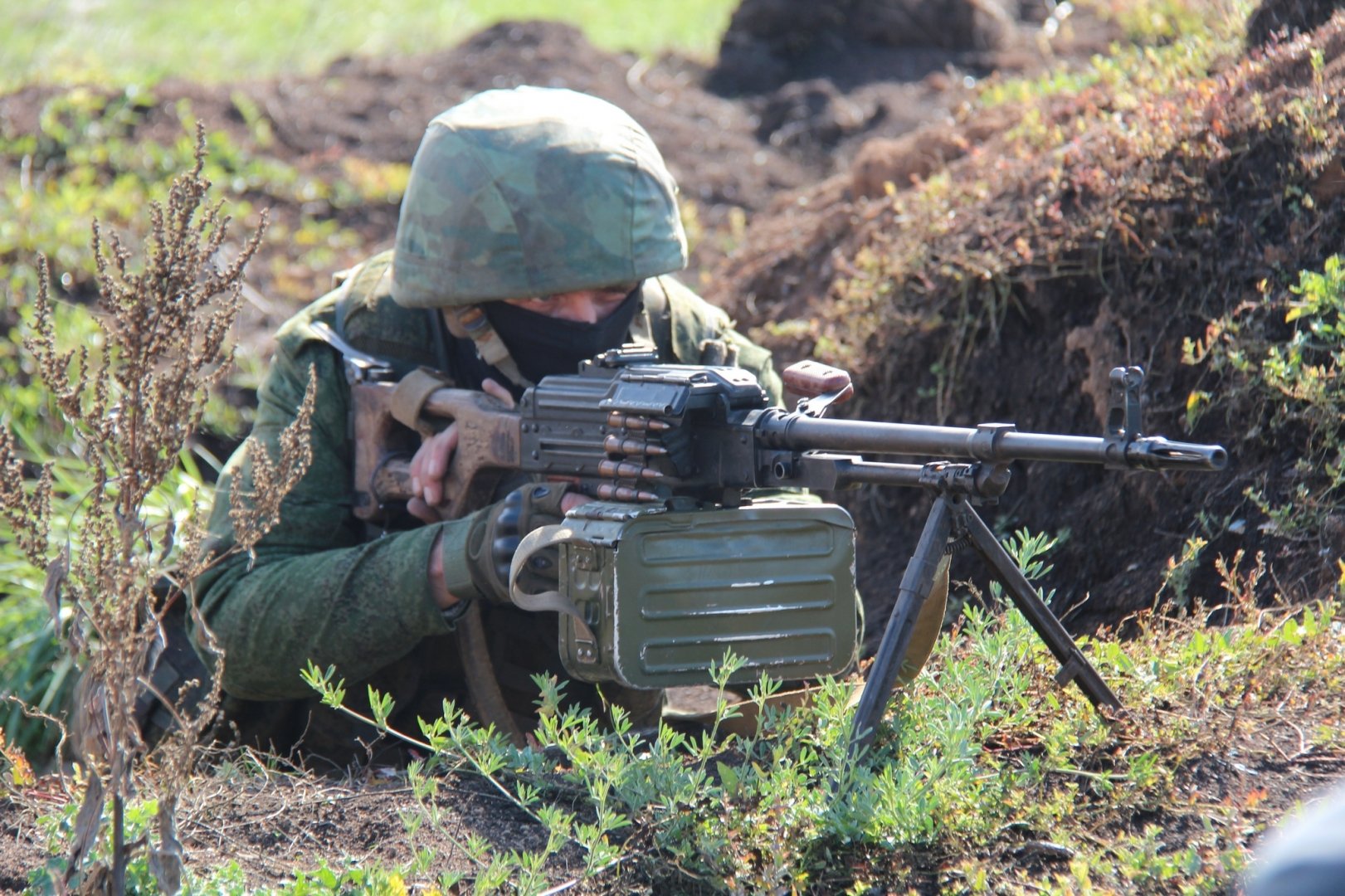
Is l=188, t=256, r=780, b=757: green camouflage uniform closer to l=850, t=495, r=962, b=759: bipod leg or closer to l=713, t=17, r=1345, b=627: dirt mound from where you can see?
l=713, t=17, r=1345, b=627: dirt mound

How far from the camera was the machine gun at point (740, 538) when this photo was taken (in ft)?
8.89

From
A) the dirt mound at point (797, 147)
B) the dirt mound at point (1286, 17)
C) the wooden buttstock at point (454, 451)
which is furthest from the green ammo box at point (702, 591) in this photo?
the dirt mound at point (1286, 17)

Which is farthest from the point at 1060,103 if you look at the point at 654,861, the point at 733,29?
the point at 733,29

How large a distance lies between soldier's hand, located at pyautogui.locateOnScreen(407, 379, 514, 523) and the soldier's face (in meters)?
0.22

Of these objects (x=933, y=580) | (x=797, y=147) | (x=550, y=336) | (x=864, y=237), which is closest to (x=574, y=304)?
(x=550, y=336)

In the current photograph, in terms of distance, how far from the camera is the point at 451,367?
3908 millimetres

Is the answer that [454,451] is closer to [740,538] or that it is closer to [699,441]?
[699,441]

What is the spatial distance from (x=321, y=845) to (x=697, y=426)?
1126 millimetres

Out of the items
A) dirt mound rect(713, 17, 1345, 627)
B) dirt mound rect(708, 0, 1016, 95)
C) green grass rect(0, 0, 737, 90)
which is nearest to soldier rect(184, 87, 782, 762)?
dirt mound rect(713, 17, 1345, 627)

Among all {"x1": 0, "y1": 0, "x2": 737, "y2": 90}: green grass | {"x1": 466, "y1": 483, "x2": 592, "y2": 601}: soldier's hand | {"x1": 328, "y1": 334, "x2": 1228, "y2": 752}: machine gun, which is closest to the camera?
{"x1": 328, "y1": 334, "x2": 1228, "y2": 752}: machine gun

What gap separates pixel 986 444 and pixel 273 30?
12.6 m

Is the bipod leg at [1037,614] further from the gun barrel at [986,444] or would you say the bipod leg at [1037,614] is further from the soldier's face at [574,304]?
the soldier's face at [574,304]

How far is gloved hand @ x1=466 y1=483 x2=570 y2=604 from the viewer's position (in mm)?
3204

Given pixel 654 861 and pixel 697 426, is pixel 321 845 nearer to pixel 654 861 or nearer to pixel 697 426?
pixel 654 861
